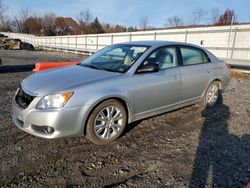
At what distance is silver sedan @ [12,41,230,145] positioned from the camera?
3.23m

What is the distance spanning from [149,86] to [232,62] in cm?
899

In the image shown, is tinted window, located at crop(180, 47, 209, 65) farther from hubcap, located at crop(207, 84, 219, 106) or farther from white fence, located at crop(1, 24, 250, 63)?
white fence, located at crop(1, 24, 250, 63)

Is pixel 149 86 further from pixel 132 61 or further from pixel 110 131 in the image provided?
pixel 110 131

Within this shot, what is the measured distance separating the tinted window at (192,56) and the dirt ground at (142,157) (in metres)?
1.22

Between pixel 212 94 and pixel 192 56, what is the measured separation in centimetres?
A: 115

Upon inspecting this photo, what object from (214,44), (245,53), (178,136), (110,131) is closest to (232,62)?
(245,53)

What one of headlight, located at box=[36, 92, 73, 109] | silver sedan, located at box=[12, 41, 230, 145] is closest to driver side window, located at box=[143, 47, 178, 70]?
silver sedan, located at box=[12, 41, 230, 145]

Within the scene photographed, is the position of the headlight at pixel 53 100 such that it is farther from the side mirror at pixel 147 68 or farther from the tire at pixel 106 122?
the side mirror at pixel 147 68

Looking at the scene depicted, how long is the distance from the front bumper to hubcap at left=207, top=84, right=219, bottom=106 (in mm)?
3296

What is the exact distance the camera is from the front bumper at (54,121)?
3158 mm

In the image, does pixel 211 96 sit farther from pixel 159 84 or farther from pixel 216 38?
pixel 216 38

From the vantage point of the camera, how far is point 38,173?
2.90 m

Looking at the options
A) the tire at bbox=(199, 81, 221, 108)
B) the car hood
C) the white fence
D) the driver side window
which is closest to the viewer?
the car hood

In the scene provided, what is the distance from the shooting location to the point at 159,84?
413 cm
